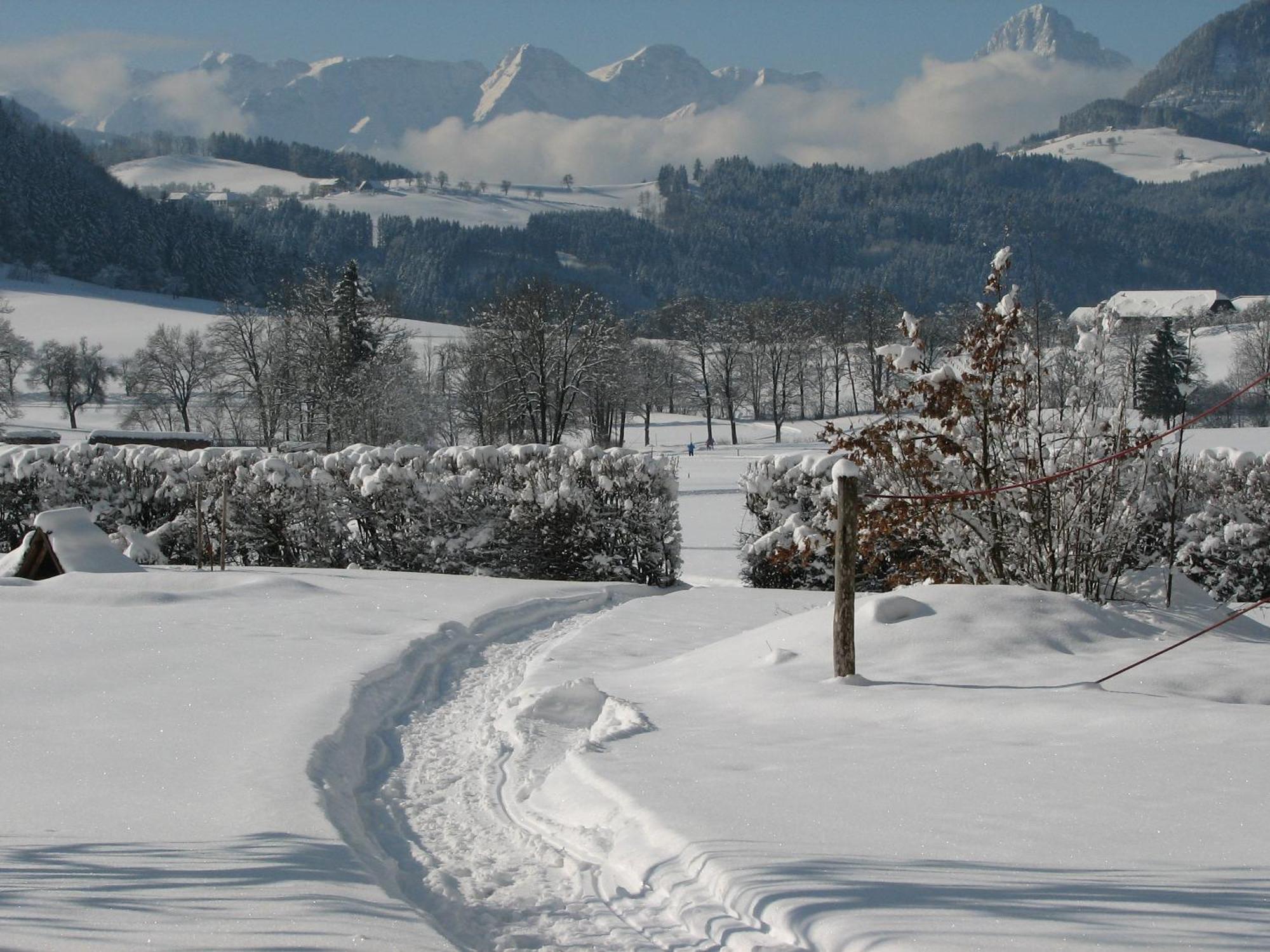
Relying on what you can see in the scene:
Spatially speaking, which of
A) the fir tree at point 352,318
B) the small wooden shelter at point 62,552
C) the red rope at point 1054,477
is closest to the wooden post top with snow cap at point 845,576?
the red rope at point 1054,477

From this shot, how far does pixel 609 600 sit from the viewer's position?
529 inches

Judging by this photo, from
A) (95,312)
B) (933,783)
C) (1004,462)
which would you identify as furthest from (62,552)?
(95,312)

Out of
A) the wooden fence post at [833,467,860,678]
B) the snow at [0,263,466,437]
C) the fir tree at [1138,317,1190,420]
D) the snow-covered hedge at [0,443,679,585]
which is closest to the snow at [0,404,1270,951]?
the wooden fence post at [833,467,860,678]

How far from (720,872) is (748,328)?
8461cm

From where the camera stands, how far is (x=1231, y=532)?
41.5 feet

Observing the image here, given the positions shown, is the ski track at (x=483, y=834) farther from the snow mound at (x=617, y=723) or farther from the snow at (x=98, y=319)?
the snow at (x=98, y=319)

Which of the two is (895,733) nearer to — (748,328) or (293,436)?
(748,328)

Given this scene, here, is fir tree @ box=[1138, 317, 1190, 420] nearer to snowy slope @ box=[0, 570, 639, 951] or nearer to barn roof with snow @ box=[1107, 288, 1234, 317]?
snowy slope @ box=[0, 570, 639, 951]

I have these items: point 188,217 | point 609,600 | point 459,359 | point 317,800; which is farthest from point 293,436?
point 317,800

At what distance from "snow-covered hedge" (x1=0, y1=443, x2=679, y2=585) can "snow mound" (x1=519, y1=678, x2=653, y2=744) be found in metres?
7.03

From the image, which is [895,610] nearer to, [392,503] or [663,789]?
[663,789]

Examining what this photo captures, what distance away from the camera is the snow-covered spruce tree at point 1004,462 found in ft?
31.0

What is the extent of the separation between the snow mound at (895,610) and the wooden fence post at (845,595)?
725mm

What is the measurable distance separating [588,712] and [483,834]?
216cm
